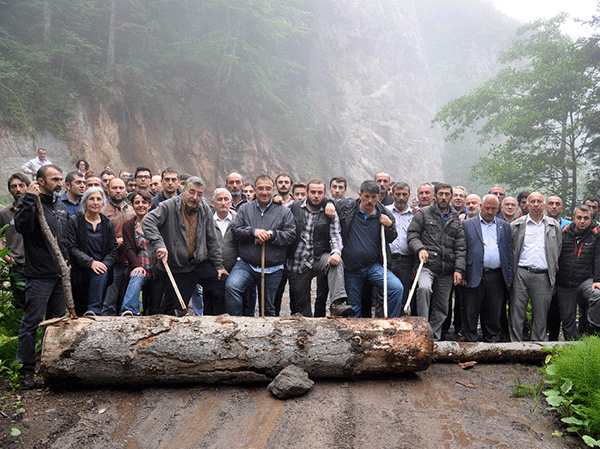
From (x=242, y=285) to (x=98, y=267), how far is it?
184 cm

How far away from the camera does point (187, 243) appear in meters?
5.82

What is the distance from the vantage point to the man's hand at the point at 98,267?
18.0ft

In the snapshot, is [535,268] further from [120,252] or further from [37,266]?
[37,266]

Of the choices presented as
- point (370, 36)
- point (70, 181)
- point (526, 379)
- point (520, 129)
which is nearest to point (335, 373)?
point (526, 379)

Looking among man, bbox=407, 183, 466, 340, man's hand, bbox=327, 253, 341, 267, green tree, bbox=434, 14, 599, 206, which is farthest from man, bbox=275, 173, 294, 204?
green tree, bbox=434, 14, 599, 206

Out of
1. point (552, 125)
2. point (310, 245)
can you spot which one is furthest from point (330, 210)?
point (552, 125)

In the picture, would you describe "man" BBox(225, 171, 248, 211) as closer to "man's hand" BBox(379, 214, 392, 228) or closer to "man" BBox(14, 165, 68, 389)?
"man's hand" BBox(379, 214, 392, 228)

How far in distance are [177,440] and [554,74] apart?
18392 mm

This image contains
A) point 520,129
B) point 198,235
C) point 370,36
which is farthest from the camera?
point 370,36

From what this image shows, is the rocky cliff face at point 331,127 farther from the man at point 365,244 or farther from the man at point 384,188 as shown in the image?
the man at point 365,244

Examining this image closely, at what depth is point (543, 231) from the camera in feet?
21.8

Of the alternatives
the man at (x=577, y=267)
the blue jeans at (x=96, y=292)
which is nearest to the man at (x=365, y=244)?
the man at (x=577, y=267)

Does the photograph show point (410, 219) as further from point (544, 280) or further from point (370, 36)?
point (370, 36)

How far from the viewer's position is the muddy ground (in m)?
3.87
